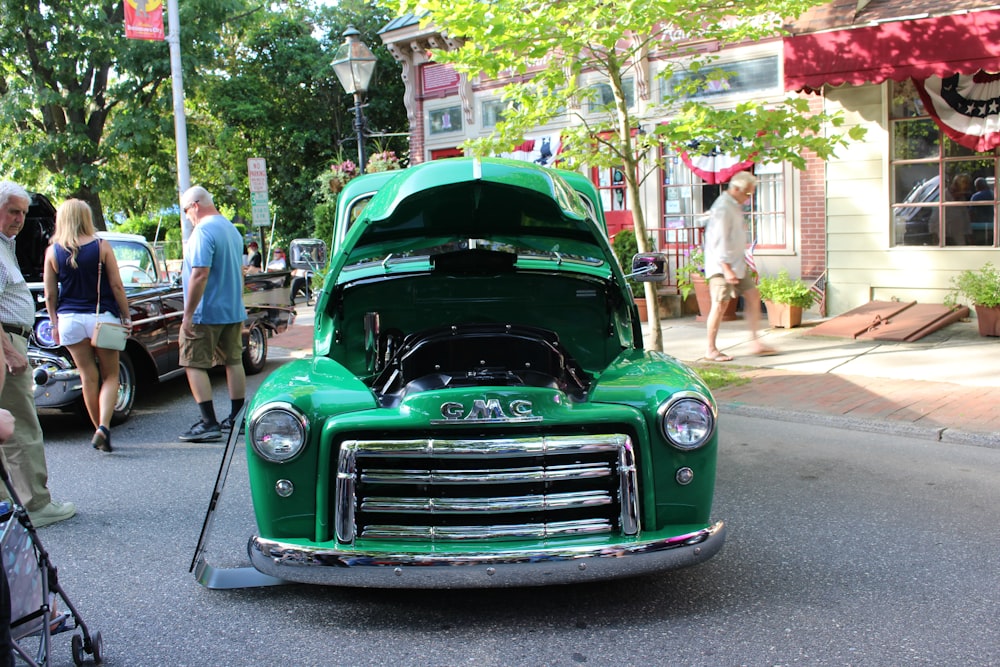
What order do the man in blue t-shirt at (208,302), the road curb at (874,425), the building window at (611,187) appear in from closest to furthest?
1. the road curb at (874,425)
2. the man in blue t-shirt at (208,302)
3. the building window at (611,187)

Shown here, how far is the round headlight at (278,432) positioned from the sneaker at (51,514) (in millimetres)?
2122

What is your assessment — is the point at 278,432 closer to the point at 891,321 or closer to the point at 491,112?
the point at 891,321

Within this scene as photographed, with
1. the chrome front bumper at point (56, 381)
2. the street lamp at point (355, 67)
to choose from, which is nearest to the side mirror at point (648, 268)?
the chrome front bumper at point (56, 381)

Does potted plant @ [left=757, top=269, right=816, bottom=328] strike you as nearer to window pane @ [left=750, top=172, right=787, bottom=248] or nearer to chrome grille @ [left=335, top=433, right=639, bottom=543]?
window pane @ [left=750, top=172, right=787, bottom=248]

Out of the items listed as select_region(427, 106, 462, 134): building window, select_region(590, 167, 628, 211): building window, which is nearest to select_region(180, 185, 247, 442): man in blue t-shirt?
select_region(590, 167, 628, 211): building window

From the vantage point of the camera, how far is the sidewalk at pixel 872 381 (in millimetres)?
6551

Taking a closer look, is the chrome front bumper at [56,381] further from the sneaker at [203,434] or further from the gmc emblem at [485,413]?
the gmc emblem at [485,413]

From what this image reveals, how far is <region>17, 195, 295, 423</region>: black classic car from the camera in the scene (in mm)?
6965

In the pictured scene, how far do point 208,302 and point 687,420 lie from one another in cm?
427

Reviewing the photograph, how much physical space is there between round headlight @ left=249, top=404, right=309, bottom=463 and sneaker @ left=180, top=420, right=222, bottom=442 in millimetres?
3532

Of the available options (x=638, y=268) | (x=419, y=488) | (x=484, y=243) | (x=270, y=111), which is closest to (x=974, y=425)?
(x=638, y=268)

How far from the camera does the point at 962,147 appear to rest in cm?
1062

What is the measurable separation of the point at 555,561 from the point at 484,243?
68.9 inches

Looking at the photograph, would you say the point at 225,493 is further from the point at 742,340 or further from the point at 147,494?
the point at 742,340
